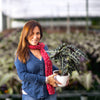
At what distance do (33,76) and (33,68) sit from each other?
0.05 meters

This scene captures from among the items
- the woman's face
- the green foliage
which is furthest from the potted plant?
the woman's face

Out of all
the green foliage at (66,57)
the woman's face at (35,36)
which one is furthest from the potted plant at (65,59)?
the woman's face at (35,36)

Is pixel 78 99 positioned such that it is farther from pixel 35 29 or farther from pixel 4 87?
pixel 35 29

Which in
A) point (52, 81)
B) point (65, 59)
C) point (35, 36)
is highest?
point (35, 36)

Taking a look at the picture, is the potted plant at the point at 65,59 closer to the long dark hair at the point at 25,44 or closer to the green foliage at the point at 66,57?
the green foliage at the point at 66,57

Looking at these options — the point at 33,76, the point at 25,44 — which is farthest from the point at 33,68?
the point at 25,44

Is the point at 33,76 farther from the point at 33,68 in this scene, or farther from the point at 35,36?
the point at 35,36

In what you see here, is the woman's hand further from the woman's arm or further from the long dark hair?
the long dark hair

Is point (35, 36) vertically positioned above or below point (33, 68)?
above

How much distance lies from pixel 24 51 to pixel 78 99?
4.13 ft

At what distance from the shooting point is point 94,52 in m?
2.66

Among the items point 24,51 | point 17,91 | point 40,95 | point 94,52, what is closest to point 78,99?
point 17,91

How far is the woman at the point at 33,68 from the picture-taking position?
1004 mm

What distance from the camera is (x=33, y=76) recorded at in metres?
1.00
